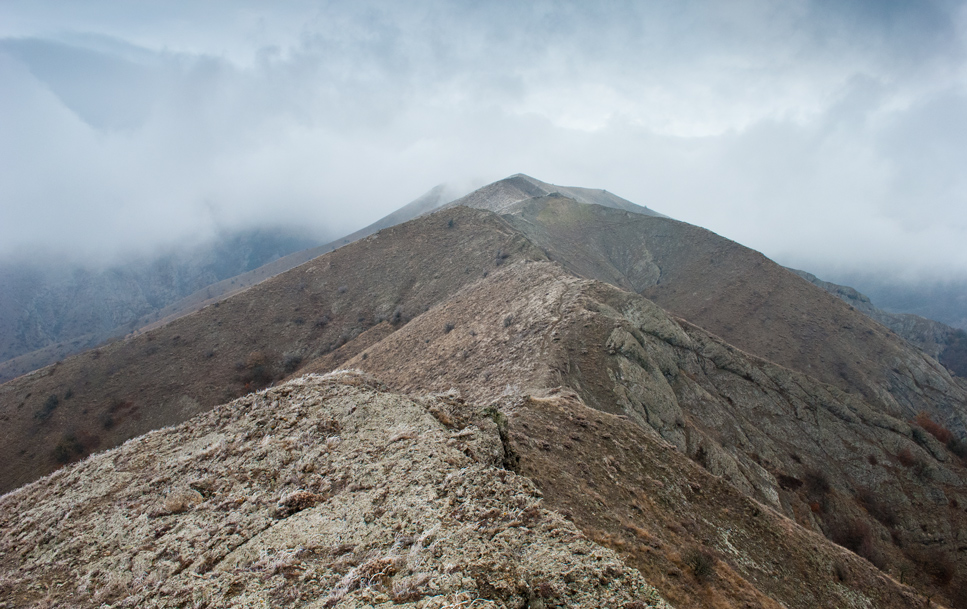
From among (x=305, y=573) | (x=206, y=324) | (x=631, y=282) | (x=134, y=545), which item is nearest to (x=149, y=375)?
(x=206, y=324)

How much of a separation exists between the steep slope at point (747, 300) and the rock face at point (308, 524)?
2289 inches

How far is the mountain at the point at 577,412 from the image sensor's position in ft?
28.6

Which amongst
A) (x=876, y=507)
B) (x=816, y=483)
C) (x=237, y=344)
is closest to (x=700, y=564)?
(x=816, y=483)

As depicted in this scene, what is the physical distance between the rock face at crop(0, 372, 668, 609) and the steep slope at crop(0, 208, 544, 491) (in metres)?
36.3

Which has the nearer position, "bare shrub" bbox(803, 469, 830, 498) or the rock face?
the rock face

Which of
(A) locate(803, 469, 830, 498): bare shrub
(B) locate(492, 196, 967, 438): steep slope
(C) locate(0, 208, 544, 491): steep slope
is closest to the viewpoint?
(A) locate(803, 469, 830, 498): bare shrub

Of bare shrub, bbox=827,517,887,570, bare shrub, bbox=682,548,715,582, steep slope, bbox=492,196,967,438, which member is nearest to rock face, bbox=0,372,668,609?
bare shrub, bbox=682,548,715,582

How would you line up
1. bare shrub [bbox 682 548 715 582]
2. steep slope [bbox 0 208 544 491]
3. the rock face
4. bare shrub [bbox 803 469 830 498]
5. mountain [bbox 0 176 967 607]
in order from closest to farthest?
the rock face → mountain [bbox 0 176 967 607] → bare shrub [bbox 682 548 715 582] → bare shrub [bbox 803 469 830 498] → steep slope [bbox 0 208 544 491]

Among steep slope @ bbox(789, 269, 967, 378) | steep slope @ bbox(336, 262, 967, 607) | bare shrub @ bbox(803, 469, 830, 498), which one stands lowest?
bare shrub @ bbox(803, 469, 830, 498)

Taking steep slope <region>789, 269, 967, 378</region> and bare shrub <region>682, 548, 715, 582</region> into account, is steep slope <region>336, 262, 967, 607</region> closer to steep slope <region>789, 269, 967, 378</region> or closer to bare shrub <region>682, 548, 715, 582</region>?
bare shrub <region>682, 548, 715, 582</region>

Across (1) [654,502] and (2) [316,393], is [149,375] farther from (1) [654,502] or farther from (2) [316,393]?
(1) [654,502]

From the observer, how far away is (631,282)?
285 feet

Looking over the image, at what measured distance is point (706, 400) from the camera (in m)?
32.2

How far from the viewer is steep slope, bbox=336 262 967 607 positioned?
24.6 m
